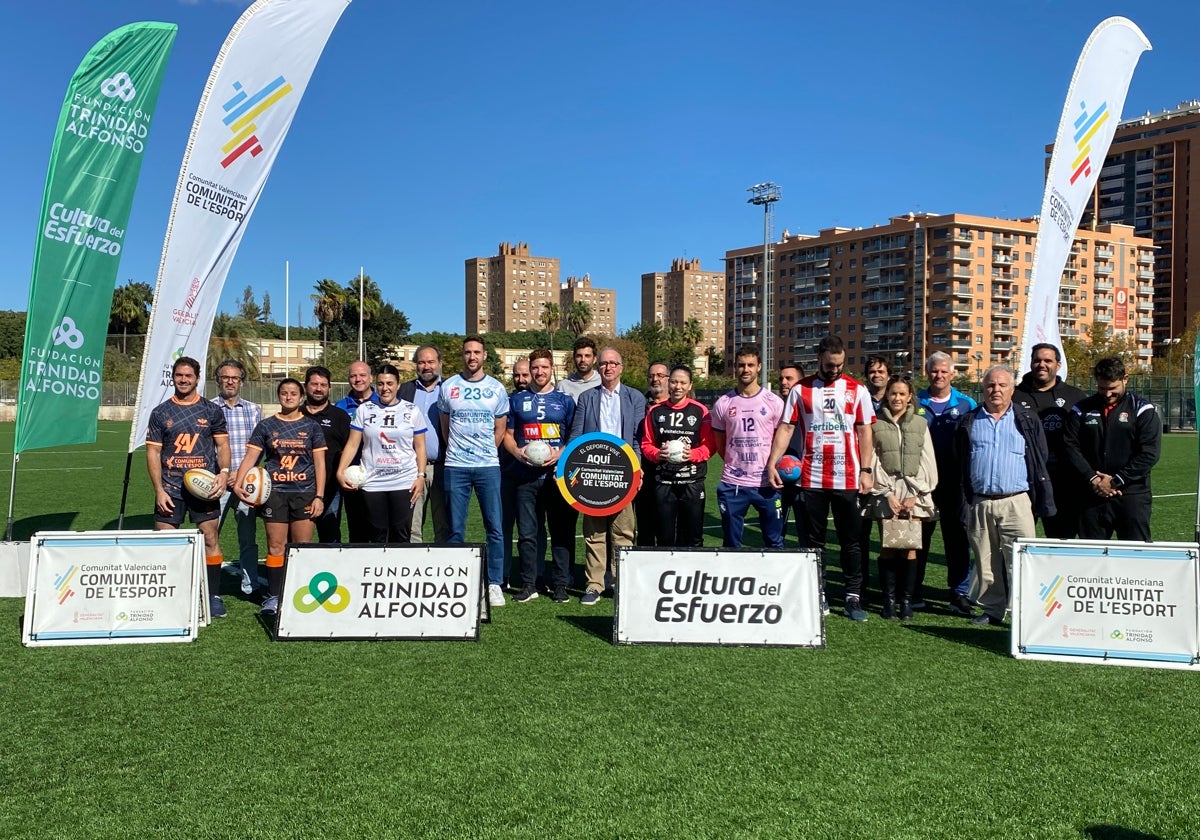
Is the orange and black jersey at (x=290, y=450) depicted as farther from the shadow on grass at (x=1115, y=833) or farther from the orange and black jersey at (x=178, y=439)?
the shadow on grass at (x=1115, y=833)

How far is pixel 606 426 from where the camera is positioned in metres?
7.29

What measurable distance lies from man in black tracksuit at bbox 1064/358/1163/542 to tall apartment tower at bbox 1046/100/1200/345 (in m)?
125

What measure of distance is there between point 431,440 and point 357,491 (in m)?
0.68

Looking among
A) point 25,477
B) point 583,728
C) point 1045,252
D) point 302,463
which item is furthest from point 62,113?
point 25,477

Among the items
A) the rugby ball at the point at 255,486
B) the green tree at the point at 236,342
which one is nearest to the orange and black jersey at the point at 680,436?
the rugby ball at the point at 255,486

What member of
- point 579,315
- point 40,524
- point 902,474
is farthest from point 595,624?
point 579,315

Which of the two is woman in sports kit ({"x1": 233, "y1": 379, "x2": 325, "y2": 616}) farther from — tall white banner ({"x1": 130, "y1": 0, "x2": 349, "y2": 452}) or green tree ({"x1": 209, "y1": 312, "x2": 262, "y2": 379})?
green tree ({"x1": 209, "y1": 312, "x2": 262, "y2": 379})

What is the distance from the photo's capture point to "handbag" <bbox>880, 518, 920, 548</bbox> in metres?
6.60

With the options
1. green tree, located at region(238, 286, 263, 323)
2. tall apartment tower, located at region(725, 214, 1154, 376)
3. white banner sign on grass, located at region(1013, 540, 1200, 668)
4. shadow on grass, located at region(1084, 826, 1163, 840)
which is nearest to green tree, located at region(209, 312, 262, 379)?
green tree, located at region(238, 286, 263, 323)

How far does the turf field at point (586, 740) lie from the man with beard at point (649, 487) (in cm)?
135

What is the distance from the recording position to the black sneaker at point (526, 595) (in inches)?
287

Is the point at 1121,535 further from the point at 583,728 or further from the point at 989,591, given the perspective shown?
the point at 583,728

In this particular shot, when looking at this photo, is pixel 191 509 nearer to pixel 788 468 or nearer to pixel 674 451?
pixel 674 451

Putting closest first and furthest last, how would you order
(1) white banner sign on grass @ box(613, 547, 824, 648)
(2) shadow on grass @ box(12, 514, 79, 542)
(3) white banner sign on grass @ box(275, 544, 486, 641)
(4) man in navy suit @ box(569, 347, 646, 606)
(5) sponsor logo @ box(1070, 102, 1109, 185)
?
(1) white banner sign on grass @ box(613, 547, 824, 648) < (3) white banner sign on grass @ box(275, 544, 486, 641) < (4) man in navy suit @ box(569, 347, 646, 606) < (5) sponsor logo @ box(1070, 102, 1109, 185) < (2) shadow on grass @ box(12, 514, 79, 542)
